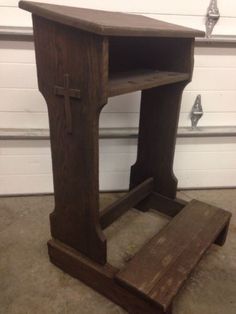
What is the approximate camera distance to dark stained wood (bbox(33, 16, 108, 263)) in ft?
3.18

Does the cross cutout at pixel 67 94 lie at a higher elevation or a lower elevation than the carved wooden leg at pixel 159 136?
higher

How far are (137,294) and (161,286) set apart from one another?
10cm

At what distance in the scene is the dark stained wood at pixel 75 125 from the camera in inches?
38.1

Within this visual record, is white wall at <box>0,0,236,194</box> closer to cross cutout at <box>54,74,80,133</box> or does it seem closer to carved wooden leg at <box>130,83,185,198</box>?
carved wooden leg at <box>130,83,185,198</box>

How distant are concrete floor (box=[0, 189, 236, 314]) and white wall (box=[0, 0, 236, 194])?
0.31m

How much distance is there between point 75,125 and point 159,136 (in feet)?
2.36

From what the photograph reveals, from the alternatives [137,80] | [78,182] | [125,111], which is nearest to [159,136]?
[125,111]

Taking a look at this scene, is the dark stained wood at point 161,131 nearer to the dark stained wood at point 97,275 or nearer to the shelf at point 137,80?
the shelf at point 137,80

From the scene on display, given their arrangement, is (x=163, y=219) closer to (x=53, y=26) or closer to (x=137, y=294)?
(x=137, y=294)

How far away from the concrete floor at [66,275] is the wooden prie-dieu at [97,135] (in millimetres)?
73

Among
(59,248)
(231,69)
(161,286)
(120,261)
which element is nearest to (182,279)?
(161,286)

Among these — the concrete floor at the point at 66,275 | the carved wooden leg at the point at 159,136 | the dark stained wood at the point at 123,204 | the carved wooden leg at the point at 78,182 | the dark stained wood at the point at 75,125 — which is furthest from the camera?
the carved wooden leg at the point at 159,136

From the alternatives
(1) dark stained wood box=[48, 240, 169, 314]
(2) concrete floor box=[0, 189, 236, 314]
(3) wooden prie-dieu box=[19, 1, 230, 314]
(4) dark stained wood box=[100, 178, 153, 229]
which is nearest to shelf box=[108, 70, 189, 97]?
(3) wooden prie-dieu box=[19, 1, 230, 314]

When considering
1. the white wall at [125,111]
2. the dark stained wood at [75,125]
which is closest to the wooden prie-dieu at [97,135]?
the dark stained wood at [75,125]
